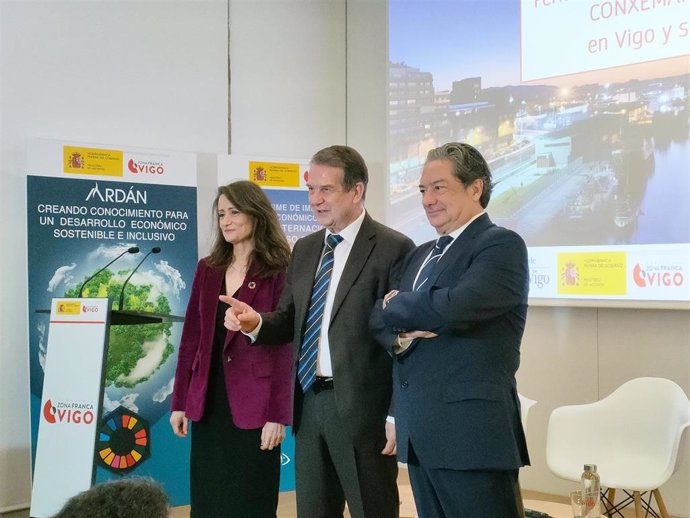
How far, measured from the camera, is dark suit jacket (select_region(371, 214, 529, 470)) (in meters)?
2.06

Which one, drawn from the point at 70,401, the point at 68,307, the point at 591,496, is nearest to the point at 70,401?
the point at 70,401

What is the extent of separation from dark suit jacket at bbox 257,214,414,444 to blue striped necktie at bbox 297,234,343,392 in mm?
22

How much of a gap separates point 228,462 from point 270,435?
0.21 metres

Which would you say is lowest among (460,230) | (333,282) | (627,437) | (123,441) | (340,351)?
(123,441)

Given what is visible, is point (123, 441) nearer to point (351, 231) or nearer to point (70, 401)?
point (70, 401)

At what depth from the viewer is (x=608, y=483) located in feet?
12.3

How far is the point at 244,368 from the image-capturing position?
9.17ft

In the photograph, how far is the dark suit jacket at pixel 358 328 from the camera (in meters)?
2.41

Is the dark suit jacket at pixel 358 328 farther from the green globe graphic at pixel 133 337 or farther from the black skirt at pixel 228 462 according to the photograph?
the green globe graphic at pixel 133 337

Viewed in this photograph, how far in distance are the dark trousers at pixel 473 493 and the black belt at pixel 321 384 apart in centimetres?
39

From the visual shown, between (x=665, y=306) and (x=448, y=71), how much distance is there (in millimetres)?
2263

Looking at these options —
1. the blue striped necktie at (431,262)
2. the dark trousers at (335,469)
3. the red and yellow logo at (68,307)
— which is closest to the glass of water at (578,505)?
the dark trousers at (335,469)

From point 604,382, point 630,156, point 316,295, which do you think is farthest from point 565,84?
point 316,295

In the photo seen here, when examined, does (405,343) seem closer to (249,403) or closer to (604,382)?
(249,403)
